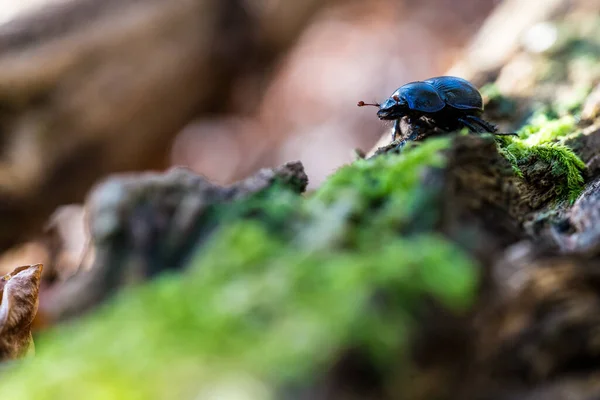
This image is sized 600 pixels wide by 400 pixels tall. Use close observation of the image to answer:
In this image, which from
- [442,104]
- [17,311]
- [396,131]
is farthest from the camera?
[396,131]

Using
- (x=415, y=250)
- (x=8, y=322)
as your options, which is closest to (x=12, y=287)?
(x=8, y=322)

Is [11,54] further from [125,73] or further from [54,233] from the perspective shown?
[54,233]

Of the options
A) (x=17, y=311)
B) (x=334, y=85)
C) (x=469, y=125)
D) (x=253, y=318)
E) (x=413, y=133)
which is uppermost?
(x=334, y=85)

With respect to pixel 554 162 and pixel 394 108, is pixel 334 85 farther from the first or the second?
pixel 554 162

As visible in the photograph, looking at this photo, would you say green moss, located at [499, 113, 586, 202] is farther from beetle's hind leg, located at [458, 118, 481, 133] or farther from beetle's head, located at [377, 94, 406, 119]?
beetle's head, located at [377, 94, 406, 119]

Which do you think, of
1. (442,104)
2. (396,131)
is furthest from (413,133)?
(396,131)

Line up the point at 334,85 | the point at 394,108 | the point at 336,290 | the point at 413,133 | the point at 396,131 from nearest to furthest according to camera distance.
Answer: the point at 336,290, the point at 413,133, the point at 394,108, the point at 396,131, the point at 334,85
